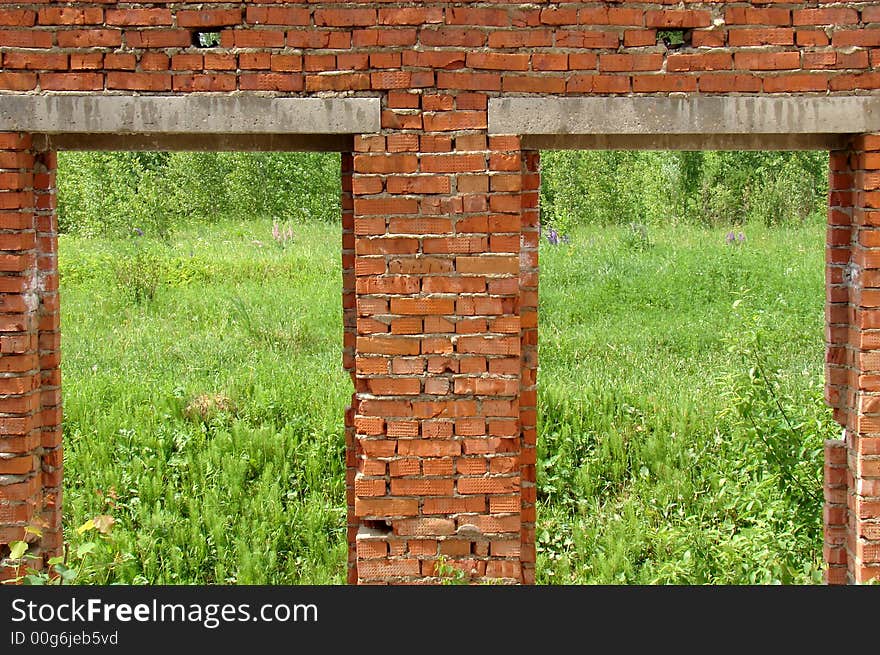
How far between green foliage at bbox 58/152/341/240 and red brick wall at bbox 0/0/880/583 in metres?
9.00

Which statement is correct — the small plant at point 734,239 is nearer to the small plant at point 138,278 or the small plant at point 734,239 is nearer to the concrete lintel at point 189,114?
the small plant at point 138,278

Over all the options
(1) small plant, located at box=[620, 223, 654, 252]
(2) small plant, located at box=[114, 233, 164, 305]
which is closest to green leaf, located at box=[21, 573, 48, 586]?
(2) small plant, located at box=[114, 233, 164, 305]

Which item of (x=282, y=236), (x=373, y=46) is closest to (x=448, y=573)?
(x=373, y=46)

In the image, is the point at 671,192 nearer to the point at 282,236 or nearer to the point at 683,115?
the point at 282,236

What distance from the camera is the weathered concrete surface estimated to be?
4.32 m

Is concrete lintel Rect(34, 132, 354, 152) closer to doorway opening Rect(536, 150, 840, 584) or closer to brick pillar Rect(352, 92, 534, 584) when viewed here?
brick pillar Rect(352, 92, 534, 584)

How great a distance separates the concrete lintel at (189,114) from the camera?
14.1 ft

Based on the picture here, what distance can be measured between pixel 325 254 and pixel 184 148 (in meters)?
8.30

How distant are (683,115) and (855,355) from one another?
1.30m

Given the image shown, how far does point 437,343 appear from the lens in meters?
4.43

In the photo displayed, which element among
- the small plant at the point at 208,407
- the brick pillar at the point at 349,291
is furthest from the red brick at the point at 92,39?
the small plant at the point at 208,407

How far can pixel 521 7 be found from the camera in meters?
4.33

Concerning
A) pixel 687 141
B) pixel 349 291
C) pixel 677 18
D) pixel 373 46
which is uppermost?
pixel 677 18

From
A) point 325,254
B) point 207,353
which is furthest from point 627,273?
point 207,353
